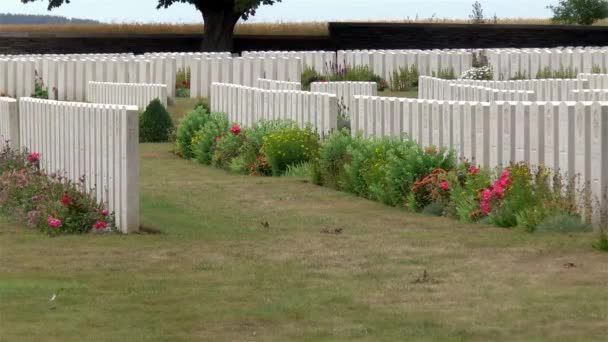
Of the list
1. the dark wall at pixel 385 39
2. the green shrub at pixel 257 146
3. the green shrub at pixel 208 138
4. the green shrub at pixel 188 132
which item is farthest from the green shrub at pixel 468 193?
the dark wall at pixel 385 39

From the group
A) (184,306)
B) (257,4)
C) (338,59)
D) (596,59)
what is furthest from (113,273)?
(257,4)

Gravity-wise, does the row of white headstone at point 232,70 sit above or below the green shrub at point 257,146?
above

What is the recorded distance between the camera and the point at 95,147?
37.8 feet

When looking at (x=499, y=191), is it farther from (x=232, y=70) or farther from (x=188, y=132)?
(x=232, y=70)

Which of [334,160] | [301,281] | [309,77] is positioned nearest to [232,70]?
[309,77]

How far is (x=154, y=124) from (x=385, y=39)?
22985 millimetres

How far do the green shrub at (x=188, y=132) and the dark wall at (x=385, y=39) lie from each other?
71.2 feet

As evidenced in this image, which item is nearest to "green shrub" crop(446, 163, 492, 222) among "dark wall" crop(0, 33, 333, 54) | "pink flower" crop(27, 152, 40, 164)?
"pink flower" crop(27, 152, 40, 164)

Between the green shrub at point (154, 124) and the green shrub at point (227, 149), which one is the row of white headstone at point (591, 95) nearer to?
the green shrub at point (227, 149)

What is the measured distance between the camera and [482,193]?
1171 centimetres

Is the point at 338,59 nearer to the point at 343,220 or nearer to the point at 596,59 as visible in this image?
the point at 596,59

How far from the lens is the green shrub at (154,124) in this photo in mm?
21156

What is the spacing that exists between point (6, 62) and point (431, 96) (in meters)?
10.1

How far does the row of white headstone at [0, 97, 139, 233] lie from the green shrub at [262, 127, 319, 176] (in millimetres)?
3421
